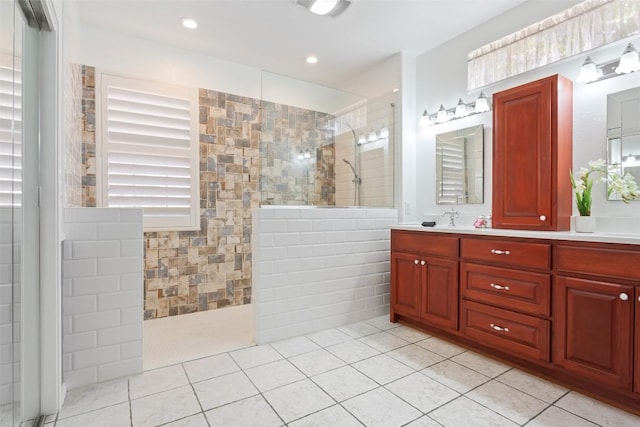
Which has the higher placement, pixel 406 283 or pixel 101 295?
pixel 101 295

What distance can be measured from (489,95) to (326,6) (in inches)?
61.5

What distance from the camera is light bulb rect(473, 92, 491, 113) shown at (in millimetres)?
2730

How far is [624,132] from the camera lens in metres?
2.02

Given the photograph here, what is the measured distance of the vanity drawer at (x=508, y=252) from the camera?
1.92 meters

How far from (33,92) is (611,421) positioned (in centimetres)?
318

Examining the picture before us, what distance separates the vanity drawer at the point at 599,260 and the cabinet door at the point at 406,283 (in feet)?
3.31

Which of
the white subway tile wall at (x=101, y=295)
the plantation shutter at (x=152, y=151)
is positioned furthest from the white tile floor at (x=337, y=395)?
the plantation shutter at (x=152, y=151)

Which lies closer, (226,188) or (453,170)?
(453,170)

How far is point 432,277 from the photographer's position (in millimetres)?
2590

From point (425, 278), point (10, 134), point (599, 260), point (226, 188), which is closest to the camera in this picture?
point (10, 134)

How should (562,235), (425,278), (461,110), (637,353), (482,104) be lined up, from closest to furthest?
(637,353)
(562,235)
(425,278)
(482,104)
(461,110)

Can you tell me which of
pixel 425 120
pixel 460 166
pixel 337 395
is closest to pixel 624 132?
pixel 460 166

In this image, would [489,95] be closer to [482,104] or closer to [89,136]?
[482,104]

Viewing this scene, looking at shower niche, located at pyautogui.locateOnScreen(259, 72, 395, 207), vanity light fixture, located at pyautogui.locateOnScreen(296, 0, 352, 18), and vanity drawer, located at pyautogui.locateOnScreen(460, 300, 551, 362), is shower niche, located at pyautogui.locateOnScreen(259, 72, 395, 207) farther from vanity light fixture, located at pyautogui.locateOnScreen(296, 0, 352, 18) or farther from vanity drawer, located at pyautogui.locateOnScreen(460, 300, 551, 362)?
vanity drawer, located at pyautogui.locateOnScreen(460, 300, 551, 362)
